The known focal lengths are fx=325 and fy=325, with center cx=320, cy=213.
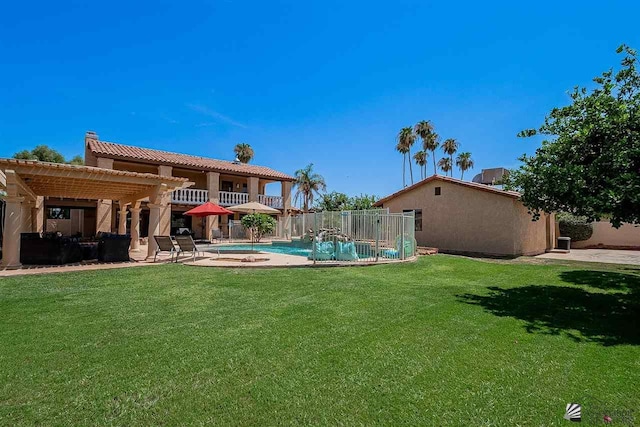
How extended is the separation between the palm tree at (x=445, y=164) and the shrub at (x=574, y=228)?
2946 centimetres

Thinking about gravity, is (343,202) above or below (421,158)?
below

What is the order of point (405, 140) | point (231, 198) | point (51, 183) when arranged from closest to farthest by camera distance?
point (51, 183) → point (231, 198) → point (405, 140)

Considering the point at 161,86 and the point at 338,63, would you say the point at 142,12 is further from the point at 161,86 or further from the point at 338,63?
the point at 338,63

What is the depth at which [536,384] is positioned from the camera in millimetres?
3453

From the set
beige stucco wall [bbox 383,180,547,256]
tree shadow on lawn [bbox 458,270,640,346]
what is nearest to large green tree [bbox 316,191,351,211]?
beige stucco wall [bbox 383,180,547,256]

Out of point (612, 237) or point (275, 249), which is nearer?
point (275, 249)

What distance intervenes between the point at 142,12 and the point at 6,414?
15.3 metres

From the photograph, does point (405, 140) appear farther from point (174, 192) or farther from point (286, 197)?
point (174, 192)

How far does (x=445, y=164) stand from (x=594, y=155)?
48.5 meters

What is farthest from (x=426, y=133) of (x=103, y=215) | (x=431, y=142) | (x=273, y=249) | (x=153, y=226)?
(x=153, y=226)

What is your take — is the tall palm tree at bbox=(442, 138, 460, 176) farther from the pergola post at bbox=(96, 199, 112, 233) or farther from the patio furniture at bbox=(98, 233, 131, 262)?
the patio furniture at bbox=(98, 233, 131, 262)

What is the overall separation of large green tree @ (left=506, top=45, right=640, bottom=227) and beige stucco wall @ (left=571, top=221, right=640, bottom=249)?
21.9 m

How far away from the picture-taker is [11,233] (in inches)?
402

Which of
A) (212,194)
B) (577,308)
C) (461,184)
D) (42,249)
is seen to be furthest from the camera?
(212,194)
